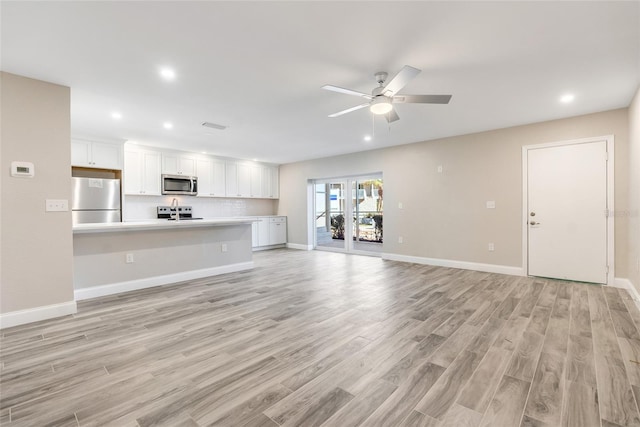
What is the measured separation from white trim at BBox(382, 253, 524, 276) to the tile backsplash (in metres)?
4.03

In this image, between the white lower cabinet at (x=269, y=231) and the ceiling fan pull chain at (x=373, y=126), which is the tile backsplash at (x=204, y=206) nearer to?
the white lower cabinet at (x=269, y=231)

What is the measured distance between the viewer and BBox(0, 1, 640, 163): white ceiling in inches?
78.4

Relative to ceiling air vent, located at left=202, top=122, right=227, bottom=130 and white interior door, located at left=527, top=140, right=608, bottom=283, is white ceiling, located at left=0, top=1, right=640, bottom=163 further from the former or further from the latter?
white interior door, located at left=527, top=140, right=608, bottom=283

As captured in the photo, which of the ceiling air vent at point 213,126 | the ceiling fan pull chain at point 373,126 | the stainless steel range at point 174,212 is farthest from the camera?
the stainless steel range at point 174,212

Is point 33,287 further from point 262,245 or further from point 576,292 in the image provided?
point 576,292

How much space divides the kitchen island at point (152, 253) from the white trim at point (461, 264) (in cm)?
311

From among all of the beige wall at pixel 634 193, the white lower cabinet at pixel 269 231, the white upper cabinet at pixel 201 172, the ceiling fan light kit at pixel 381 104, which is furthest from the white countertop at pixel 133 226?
the beige wall at pixel 634 193

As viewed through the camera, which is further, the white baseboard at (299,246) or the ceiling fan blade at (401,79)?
the white baseboard at (299,246)

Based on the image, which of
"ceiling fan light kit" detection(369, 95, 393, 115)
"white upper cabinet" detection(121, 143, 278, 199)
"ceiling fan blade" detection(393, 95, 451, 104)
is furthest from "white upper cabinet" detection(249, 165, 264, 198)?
"ceiling fan blade" detection(393, 95, 451, 104)

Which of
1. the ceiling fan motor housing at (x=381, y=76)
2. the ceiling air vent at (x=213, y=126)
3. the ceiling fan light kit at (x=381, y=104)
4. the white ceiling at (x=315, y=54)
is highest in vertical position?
the ceiling air vent at (x=213, y=126)

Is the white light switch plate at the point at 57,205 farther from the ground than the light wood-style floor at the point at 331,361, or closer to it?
farther from the ground

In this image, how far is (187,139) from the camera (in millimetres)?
5551

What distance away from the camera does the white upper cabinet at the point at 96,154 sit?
5125 millimetres

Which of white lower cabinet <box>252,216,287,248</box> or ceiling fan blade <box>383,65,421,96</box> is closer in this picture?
ceiling fan blade <box>383,65,421,96</box>
